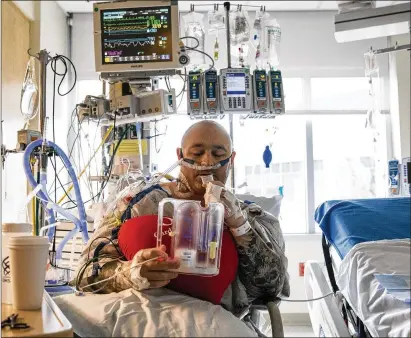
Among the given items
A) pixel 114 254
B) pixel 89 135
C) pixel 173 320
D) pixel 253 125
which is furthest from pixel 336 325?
pixel 253 125

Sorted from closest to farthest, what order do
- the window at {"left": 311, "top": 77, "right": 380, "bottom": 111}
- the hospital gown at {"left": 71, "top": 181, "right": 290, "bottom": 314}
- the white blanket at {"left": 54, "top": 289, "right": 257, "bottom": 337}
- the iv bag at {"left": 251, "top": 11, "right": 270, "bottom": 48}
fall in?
the white blanket at {"left": 54, "top": 289, "right": 257, "bottom": 337}
the hospital gown at {"left": 71, "top": 181, "right": 290, "bottom": 314}
the iv bag at {"left": 251, "top": 11, "right": 270, "bottom": 48}
the window at {"left": 311, "top": 77, "right": 380, "bottom": 111}

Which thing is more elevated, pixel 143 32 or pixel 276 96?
pixel 143 32

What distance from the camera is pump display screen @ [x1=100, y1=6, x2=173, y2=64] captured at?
101 inches

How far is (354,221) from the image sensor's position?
156 centimetres

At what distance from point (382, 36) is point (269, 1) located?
12.3 feet

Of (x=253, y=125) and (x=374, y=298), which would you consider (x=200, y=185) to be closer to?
(x=374, y=298)

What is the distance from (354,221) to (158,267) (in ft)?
2.27

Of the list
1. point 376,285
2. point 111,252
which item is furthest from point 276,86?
point 376,285

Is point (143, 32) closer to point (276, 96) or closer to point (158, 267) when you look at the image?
point (276, 96)

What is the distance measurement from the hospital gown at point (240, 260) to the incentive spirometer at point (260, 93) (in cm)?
144

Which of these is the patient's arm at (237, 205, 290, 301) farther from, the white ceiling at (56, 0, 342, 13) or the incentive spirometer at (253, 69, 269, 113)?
the white ceiling at (56, 0, 342, 13)

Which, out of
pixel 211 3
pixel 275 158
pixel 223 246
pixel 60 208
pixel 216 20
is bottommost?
pixel 223 246

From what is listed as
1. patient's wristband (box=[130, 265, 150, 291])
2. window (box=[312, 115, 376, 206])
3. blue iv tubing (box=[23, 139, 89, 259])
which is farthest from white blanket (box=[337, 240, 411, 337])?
window (box=[312, 115, 376, 206])

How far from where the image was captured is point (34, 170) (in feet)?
7.41
